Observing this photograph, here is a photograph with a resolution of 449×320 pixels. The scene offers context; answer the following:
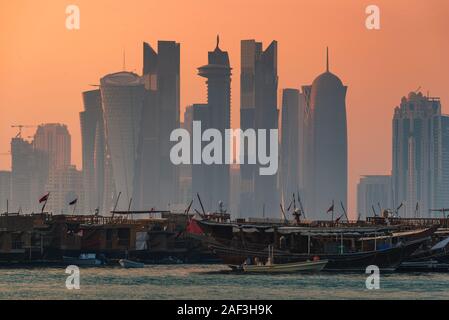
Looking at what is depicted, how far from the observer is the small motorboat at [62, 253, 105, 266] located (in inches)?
6864

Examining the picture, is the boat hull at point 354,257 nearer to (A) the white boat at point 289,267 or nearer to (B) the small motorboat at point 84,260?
(A) the white boat at point 289,267

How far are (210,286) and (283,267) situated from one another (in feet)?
61.4

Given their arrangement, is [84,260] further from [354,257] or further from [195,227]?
[354,257]

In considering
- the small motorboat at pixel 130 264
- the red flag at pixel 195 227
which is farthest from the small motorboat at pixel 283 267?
the small motorboat at pixel 130 264

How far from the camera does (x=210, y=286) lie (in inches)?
5044

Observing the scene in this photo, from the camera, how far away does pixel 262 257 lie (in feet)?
495

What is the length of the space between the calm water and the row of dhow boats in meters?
2.81

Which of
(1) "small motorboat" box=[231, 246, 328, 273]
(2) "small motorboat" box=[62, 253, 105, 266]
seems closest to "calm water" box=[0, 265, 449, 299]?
(1) "small motorboat" box=[231, 246, 328, 273]

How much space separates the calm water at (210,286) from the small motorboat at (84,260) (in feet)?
63.1

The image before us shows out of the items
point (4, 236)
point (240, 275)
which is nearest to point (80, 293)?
point (240, 275)

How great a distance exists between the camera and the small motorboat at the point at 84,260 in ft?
572

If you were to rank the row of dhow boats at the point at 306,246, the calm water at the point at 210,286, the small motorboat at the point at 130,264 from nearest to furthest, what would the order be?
the calm water at the point at 210,286 < the row of dhow boats at the point at 306,246 < the small motorboat at the point at 130,264
